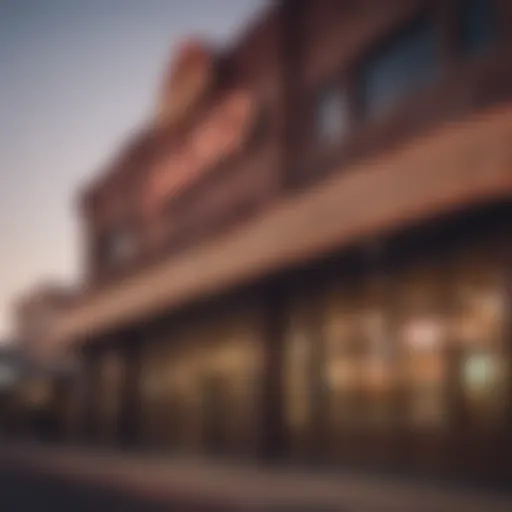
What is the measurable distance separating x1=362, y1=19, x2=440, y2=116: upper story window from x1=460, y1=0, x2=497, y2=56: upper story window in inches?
25.3

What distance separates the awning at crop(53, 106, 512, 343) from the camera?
9.73 meters

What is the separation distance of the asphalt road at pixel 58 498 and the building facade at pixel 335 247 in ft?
15.8

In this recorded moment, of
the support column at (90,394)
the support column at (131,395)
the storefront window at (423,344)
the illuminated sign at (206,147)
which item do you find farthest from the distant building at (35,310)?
the storefront window at (423,344)

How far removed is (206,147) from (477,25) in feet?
29.3

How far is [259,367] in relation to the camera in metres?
17.2

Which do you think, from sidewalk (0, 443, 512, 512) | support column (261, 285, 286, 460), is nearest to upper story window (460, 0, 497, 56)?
support column (261, 285, 286, 460)

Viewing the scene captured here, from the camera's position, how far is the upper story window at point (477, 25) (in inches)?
481

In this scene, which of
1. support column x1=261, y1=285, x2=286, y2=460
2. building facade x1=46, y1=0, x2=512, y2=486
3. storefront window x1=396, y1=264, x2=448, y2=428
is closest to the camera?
building facade x1=46, y1=0, x2=512, y2=486

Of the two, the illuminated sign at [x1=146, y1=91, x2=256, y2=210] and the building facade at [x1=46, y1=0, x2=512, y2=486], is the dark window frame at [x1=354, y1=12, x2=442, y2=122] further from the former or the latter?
the illuminated sign at [x1=146, y1=91, x2=256, y2=210]

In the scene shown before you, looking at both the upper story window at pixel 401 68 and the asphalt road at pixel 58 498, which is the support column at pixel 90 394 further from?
the upper story window at pixel 401 68

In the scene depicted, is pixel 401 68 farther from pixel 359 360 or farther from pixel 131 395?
A: pixel 131 395

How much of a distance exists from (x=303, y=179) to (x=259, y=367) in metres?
4.12

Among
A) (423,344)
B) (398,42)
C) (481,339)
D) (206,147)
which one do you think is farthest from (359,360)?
(206,147)

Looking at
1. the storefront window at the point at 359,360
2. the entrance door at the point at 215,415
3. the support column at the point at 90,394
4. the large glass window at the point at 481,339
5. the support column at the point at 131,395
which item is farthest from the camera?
the support column at the point at 90,394
